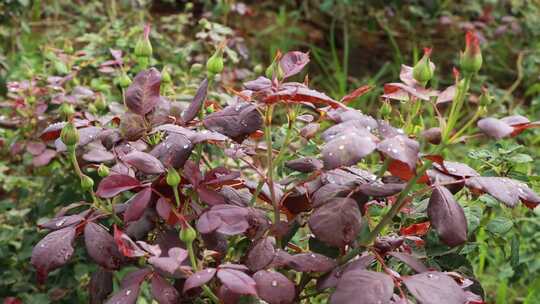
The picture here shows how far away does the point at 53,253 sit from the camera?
979 millimetres

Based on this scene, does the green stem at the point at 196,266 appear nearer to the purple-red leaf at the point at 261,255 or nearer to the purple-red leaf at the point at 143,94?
the purple-red leaf at the point at 261,255

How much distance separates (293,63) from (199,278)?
363mm

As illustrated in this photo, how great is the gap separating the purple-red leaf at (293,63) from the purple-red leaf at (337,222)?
0.22m

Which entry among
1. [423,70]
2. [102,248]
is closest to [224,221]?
[102,248]

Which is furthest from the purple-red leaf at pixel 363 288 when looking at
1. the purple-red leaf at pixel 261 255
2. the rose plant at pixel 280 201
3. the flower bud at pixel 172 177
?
the flower bud at pixel 172 177

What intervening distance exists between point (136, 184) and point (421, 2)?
2.83 meters

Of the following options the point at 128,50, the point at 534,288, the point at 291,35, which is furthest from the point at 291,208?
the point at 291,35

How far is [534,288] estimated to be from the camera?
5.88 feet

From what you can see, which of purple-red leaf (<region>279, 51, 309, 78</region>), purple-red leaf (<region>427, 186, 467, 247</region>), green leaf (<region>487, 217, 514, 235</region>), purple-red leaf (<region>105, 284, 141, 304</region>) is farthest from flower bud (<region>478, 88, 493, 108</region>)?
purple-red leaf (<region>105, 284, 141, 304</region>)

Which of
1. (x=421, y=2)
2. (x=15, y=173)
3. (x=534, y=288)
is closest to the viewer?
(x=534, y=288)

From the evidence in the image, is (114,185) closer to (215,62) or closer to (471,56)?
(215,62)

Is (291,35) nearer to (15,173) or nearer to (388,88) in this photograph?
(15,173)

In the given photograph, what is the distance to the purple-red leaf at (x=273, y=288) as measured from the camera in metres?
0.87

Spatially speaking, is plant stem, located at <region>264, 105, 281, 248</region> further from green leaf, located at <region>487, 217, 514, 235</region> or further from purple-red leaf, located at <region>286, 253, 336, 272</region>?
green leaf, located at <region>487, 217, 514, 235</region>
